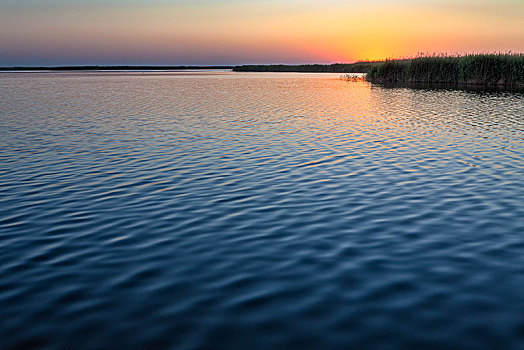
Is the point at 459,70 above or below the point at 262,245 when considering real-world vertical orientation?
above

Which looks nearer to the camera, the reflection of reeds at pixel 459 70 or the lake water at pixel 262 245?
the lake water at pixel 262 245

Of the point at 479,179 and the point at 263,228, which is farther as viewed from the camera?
the point at 479,179

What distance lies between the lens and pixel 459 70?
177 ft

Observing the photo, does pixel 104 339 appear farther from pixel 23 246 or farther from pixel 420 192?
pixel 420 192

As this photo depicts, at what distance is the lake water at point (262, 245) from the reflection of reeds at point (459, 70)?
3694 centimetres

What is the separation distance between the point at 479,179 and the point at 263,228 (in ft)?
23.3

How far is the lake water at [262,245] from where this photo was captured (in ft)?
18.3

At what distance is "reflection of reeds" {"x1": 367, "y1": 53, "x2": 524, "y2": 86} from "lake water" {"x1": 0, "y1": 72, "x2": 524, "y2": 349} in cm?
3694

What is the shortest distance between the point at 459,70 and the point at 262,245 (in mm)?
52485

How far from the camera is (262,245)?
26.9ft

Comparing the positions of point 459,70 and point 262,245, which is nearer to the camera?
point 262,245

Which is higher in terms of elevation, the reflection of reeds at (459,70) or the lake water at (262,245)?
the reflection of reeds at (459,70)

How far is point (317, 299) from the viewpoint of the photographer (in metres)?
6.29

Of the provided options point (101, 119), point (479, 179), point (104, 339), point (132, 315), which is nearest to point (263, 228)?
point (132, 315)
